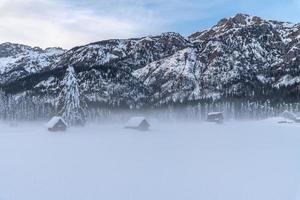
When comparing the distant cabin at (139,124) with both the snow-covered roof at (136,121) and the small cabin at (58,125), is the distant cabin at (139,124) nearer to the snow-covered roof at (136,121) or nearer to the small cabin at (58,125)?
the snow-covered roof at (136,121)

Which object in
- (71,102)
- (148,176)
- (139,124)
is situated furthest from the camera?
(139,124)

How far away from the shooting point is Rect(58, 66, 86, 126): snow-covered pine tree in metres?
91.6

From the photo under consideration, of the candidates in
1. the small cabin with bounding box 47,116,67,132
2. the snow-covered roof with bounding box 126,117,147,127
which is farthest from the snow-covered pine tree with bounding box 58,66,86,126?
the snow-covered roof with bounding box 126,117,147,127

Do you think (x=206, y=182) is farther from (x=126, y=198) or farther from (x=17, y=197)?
(x=17, y=197)

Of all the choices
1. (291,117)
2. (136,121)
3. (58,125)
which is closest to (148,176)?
(58,125)

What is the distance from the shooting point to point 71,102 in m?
91.6

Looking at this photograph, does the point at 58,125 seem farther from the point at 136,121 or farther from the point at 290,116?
the point at 290,116

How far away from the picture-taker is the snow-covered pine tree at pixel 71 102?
300 feet

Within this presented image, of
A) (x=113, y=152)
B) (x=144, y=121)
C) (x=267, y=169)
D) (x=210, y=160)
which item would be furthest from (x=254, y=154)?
(x=144, y=121)

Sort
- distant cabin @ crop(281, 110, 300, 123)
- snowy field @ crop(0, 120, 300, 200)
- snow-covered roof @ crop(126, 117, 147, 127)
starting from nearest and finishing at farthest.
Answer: snowy field @ crop(0, 120, 300, 200) → snow-covered roof @ crop(126, 117, 147, 127) → distant cabin @ crop(281, 110, 300, 123)

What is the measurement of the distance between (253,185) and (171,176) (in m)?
5.55

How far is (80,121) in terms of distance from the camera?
3733 inches

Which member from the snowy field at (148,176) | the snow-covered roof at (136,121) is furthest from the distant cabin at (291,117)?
the snowy field at (148,176)

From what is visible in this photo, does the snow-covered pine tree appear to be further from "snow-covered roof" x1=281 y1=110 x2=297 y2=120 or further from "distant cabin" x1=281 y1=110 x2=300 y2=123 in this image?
"snow-covered roof" x1=281 y1=110 x2=297 y2=120
